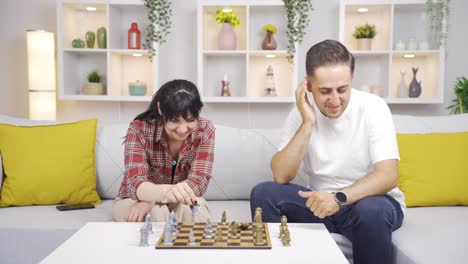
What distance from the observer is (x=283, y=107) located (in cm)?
380

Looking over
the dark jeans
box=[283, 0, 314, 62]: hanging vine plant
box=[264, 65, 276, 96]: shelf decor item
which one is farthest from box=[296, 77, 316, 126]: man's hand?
box=[264, 65, 276, 96]: shelf decor item

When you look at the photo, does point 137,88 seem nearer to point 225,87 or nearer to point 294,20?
point 225,87

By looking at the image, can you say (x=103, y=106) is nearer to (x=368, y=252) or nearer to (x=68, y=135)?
(x=68, y=135)

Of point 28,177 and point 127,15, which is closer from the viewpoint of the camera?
point 28,177

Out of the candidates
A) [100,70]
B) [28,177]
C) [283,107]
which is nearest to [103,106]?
[100,70]

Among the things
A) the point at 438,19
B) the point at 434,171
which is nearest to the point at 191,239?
the point at 434,171

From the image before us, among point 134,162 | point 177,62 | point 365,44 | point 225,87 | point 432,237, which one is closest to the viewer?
point 432,237

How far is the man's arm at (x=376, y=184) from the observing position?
5.53 feet

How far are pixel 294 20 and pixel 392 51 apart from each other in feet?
2.45

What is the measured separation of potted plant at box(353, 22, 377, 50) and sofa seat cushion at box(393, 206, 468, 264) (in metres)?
1.73

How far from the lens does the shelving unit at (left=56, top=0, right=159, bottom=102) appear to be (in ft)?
11.6

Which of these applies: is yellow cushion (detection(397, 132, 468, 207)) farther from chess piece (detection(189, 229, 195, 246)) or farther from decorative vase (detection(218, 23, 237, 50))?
decorative vase (detection(218, 23, 237, 50))

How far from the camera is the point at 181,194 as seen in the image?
1.58 metres

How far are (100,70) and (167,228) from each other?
2739mm
